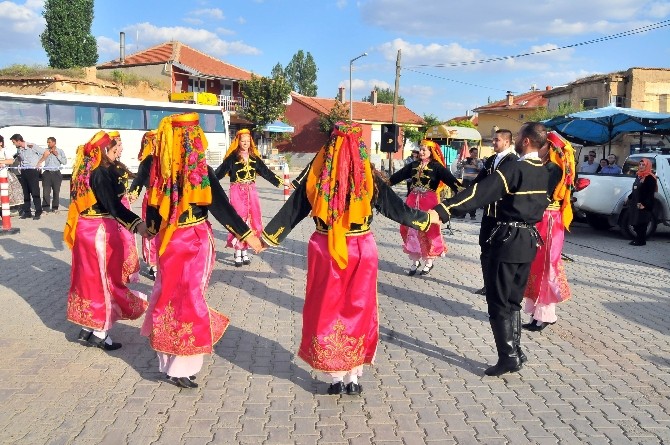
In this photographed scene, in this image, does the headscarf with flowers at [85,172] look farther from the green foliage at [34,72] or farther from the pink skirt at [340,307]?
the green foliage at [34,72]

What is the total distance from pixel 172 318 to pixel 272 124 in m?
41.2

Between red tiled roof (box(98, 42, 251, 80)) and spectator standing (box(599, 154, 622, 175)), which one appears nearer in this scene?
spectator standing (box(599, 154, 622, 175))

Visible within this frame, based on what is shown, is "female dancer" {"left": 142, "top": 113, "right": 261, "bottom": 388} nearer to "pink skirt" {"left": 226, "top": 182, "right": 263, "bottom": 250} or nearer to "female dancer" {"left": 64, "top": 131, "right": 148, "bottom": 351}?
"female dancer" {"left": 64, "top": 131, "right": 148, "bottom": 351}

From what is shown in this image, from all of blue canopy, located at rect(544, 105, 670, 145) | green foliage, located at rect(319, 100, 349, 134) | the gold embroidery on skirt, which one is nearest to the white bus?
blue canopy, located at rect(544, 105, 670, 145)

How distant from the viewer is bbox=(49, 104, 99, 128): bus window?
23.8 metres

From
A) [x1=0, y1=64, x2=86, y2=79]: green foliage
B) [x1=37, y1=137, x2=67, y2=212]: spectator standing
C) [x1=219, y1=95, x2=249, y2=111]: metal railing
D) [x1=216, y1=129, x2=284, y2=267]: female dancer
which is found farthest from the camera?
[x1=219, y1=95, x2=249, y2=111]: metal railing

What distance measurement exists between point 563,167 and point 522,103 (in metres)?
54.6

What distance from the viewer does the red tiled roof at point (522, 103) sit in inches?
2186

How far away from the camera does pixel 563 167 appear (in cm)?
649

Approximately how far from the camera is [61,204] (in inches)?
687

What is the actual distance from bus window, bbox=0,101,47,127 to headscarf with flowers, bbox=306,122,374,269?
21.6 meters

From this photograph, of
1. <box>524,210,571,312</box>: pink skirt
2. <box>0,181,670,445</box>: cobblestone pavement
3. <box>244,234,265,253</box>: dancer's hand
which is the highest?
<box>244,234,265,253</box>: dancer's hand

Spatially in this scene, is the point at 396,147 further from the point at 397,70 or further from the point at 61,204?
the point at 397,70

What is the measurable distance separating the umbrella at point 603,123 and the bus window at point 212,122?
51.8 ft
